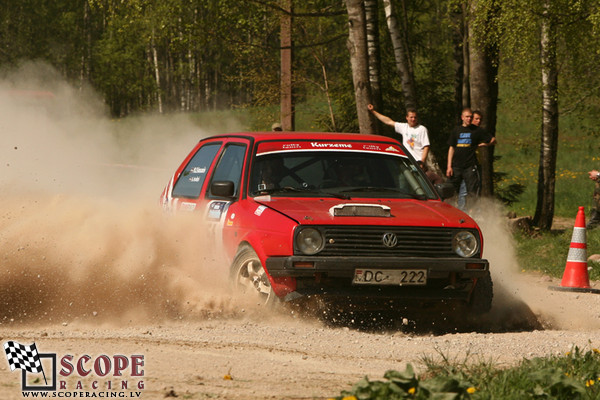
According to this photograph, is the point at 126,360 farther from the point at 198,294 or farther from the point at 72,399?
the point at 198,294

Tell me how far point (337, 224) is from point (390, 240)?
1.50 feet

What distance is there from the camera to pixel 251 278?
774cm

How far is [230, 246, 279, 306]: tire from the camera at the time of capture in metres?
7.57

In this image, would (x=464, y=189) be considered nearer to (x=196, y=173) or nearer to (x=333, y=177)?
(x=196, y=173)

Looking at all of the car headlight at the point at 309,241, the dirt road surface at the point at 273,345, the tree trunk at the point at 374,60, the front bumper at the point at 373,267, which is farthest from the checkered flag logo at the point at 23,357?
the tree trunk at the point at 374,60

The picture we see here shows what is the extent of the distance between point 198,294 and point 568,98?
1768cm

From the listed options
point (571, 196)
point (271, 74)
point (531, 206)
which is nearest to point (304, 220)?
point (271, 74)

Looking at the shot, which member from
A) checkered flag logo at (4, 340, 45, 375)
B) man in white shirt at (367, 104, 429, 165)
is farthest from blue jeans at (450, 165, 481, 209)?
checkered flag logo at (4, 340, 45, 375)

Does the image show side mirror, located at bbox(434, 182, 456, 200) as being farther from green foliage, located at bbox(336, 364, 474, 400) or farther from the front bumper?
green foliage, located at bbox(336, 364, 474, 400)

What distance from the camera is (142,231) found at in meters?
8.83

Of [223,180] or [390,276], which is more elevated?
[223,180]

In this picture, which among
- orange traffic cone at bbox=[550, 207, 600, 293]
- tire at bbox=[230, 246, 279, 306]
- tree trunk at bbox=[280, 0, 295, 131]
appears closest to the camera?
tire at bbox=[230, 246, 279, 306]

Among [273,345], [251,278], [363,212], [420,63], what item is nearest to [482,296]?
[363,212]

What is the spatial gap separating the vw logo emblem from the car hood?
3.5 inches
